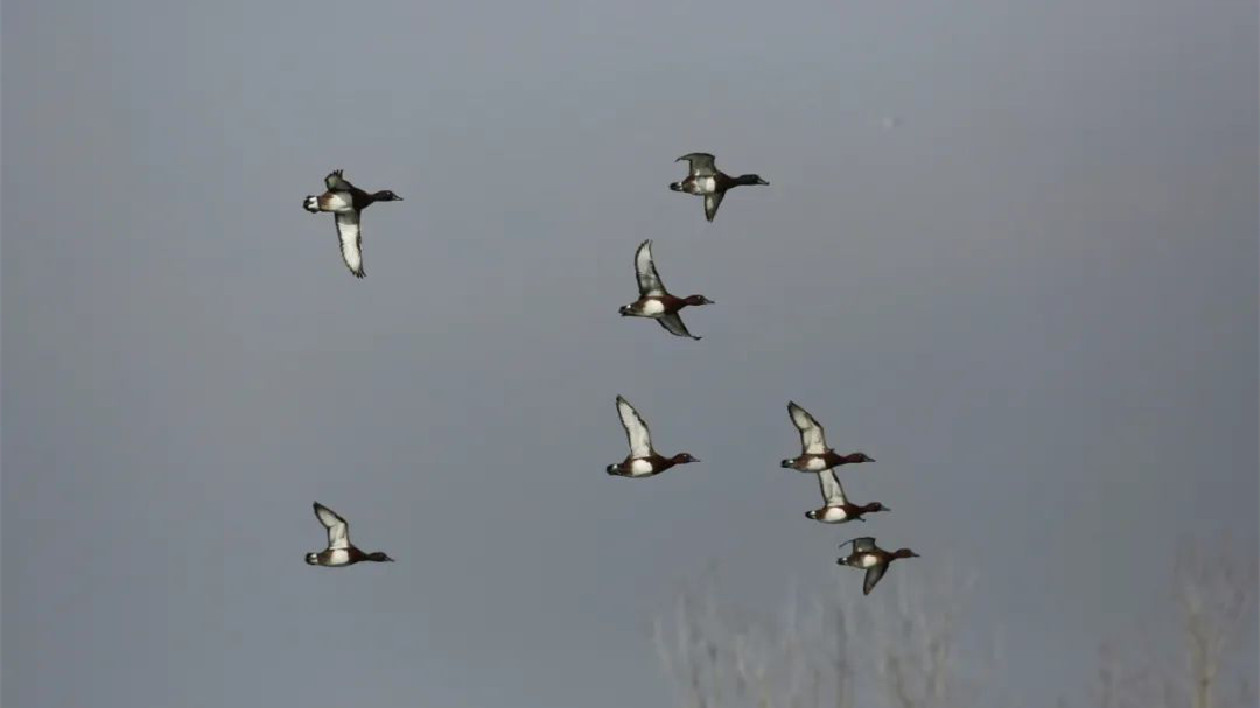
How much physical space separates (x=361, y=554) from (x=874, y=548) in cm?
480

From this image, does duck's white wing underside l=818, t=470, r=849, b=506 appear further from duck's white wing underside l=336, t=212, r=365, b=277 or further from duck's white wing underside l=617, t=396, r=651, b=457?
duck's white wing underside l=336, t=212, r=365, b=277

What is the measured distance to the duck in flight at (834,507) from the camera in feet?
78.5

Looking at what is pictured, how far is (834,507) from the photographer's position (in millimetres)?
24219

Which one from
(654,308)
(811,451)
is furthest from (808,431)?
(654,308)

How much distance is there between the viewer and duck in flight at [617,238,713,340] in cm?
2317

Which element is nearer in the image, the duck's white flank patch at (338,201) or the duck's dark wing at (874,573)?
the duck's white flank patch at (338,201)

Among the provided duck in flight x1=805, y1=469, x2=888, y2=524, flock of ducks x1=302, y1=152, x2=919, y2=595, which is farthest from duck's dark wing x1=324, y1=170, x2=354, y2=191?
duck in flight x1=805, y1=469, x2=888, y2=524

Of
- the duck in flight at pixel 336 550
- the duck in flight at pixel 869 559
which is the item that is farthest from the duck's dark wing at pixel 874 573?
the duck in flight at pixel 336 550

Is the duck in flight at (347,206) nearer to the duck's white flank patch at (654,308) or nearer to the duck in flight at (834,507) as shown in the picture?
the duck's white flank patch at (654,308)

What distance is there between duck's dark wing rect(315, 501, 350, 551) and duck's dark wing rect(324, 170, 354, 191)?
3.03 m

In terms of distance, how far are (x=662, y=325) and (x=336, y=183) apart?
324 centimetres

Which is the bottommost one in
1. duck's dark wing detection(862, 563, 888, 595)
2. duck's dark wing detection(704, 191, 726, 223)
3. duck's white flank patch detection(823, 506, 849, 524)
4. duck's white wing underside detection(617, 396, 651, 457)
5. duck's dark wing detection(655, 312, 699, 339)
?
duck's dark wing detection(862, 563, 888, 595)

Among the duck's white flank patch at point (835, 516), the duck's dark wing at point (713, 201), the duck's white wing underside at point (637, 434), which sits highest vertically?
the duck's dark wing at point (713, 201)

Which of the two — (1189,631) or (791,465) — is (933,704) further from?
(791,465)
